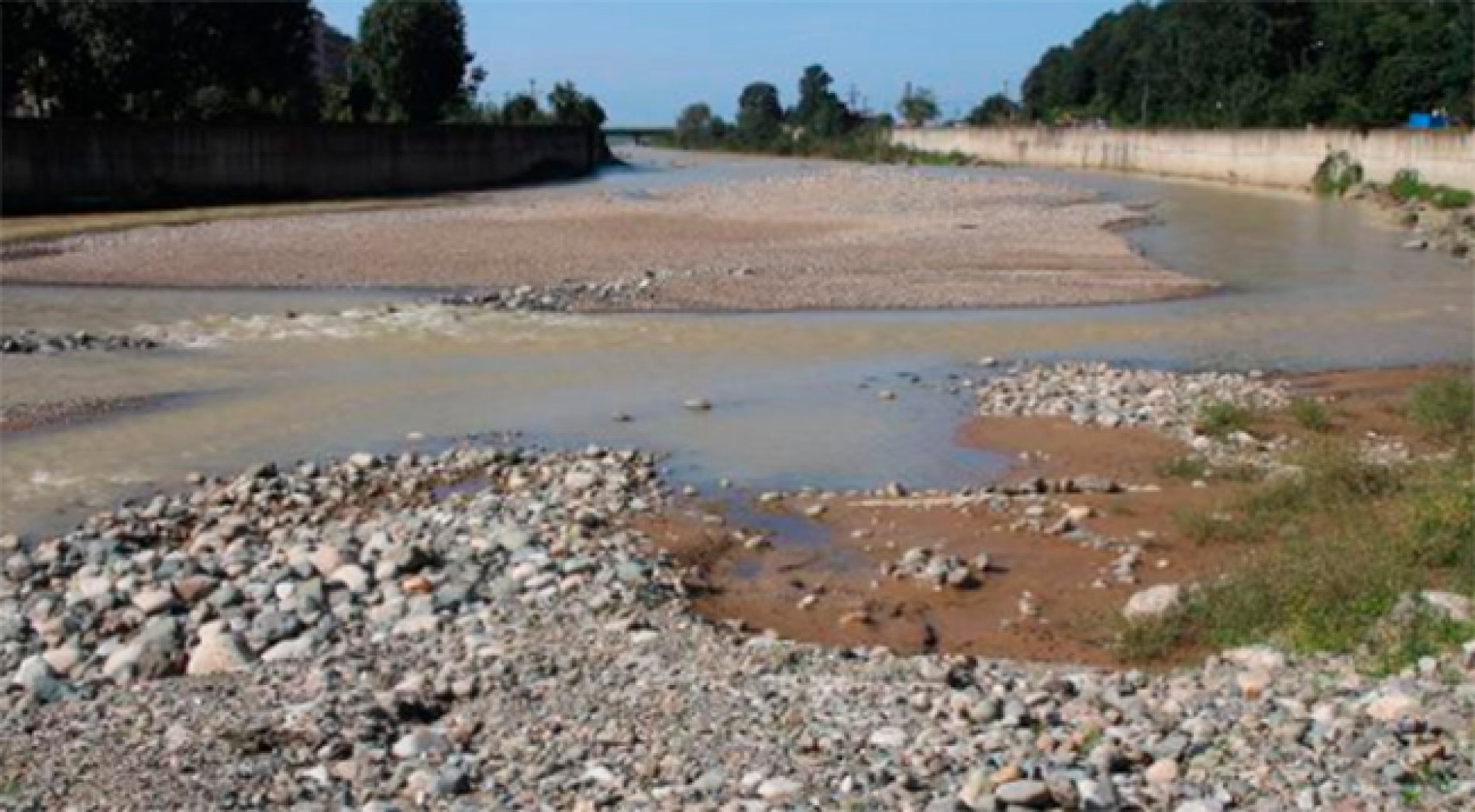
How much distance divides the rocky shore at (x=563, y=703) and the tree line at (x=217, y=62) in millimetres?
49721

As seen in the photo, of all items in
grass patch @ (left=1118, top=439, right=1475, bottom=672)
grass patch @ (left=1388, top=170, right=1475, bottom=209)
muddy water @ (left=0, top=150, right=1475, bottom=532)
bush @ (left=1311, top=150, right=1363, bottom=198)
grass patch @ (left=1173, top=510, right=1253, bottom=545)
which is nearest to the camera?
grass patch @ (left=1118, top=439, right=1475, bottom=672)

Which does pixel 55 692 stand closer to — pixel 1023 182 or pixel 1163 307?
pixel 1163 307

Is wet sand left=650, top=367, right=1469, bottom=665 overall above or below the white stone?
below

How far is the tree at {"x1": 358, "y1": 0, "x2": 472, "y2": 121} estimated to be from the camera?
81500mm

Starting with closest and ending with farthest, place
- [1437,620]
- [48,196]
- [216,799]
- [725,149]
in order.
Answer: [216,799]
[1437,620]
[48,196]
[725,149]

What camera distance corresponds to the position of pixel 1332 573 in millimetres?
9336

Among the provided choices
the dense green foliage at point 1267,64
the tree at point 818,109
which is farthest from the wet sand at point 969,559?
the tree at point 818,109

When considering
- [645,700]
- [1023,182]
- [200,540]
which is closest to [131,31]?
[1023,182]

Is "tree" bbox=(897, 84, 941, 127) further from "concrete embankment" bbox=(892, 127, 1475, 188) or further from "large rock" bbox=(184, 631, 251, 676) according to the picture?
"large rock" bbox=(184, 631, 251, 676)

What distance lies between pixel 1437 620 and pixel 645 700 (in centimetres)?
401

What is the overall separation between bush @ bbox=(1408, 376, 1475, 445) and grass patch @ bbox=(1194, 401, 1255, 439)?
1.59 m

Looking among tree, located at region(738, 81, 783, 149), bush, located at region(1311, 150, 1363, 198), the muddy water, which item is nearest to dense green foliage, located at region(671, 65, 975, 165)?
tree, located at region(738, 81, 783, 149)

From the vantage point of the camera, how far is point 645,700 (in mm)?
7914

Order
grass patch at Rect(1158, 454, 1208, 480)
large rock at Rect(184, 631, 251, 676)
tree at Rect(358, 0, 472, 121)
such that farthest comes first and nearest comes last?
tree at Rect(358, 0, 472, 121) < grass patch at Rect(1158, 454, 1208, 480) < large rock at Rect(184, 631, 251, 676)
